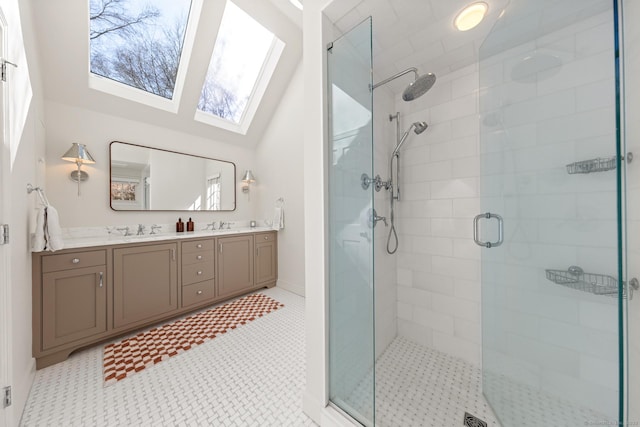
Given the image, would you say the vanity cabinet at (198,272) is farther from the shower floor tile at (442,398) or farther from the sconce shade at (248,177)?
the shower floor tile at (442,398)

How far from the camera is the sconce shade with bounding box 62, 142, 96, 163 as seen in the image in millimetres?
2115

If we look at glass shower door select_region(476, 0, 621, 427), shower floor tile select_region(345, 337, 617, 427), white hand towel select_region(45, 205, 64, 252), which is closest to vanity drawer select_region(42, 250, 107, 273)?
white hand towel select_region(45, 205, 64, 252)

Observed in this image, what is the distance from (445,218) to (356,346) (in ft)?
4.08

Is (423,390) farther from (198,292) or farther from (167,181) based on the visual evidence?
(167,181)

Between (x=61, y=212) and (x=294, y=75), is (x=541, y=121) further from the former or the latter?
(x=61, y=212)

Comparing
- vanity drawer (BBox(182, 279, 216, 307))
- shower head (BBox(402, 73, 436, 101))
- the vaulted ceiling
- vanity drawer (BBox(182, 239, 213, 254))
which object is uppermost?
the vaulted ceiling

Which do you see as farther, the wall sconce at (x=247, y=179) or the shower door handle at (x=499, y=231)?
the wall sconce at (x=247, y=179)

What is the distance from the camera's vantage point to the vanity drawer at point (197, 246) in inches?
94.8

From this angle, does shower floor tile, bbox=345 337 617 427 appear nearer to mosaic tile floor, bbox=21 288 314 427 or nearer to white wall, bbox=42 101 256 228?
mosaic tile floor, bbox=21 288 314 427

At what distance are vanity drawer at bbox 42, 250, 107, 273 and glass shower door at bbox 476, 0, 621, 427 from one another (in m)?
2.90

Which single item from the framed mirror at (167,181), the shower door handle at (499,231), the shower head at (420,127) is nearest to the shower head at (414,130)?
the shower head at (420,127)

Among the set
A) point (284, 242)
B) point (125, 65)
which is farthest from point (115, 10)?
point (284, 242)

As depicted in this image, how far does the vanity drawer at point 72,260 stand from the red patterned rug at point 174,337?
731mm

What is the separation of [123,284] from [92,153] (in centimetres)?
145
